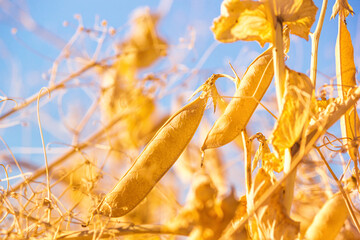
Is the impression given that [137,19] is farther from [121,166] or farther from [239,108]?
[239,108]

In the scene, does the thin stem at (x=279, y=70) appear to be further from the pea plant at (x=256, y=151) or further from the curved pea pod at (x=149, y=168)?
the curved pea pod at (x=149, y=168)

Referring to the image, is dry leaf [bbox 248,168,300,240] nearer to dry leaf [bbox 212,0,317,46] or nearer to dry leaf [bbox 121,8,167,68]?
dry leaf [bbox 212,0,317,46]

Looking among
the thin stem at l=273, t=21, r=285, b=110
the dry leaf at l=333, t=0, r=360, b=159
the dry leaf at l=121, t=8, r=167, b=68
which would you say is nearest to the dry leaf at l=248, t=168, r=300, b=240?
the thin stem at l=273, t=21, r=285, b=110

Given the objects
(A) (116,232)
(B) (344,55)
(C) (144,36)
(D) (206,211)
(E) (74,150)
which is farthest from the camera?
(C) (144,36)

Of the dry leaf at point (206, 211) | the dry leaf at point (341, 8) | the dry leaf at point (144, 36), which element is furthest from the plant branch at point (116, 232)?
the dry leaf at point (144, 36)

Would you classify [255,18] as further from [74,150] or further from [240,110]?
[74,150]

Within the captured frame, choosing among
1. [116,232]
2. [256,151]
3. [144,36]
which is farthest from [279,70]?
[144,36]
